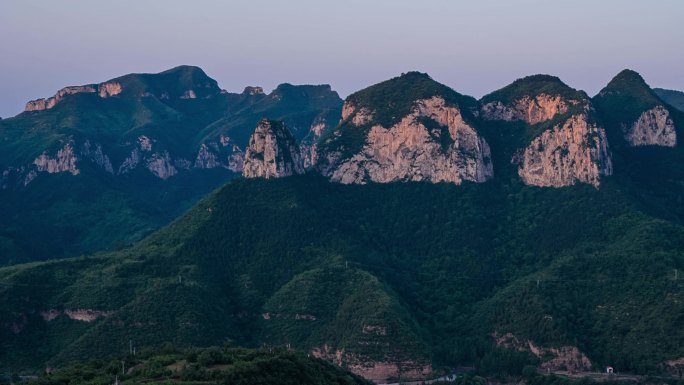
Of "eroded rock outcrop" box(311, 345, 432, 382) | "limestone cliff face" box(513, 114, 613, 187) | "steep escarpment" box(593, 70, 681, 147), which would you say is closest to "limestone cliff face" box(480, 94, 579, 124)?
"limestone cliff face" box(513, 114, 613, 187)

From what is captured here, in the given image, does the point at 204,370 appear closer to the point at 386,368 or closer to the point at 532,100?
the point at 386,368

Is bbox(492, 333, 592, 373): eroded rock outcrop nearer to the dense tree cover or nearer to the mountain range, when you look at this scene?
the mountain range

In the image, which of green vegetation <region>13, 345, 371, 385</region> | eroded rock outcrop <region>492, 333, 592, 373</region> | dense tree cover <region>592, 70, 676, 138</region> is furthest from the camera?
dense tree cover <region>592, 70, 676, 138</region>

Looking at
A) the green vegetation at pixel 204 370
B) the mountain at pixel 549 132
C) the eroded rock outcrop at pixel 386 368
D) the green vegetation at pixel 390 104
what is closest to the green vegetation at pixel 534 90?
the mountain at pixel 549 132

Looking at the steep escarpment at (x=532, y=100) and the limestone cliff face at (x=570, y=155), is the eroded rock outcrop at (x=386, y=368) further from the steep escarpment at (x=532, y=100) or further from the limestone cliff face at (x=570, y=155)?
the steep escarpment at (x=532, y=100)

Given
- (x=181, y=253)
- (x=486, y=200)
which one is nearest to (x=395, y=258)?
(x=486, y=200)

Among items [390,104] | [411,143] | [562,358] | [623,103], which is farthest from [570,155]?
[562,358]
